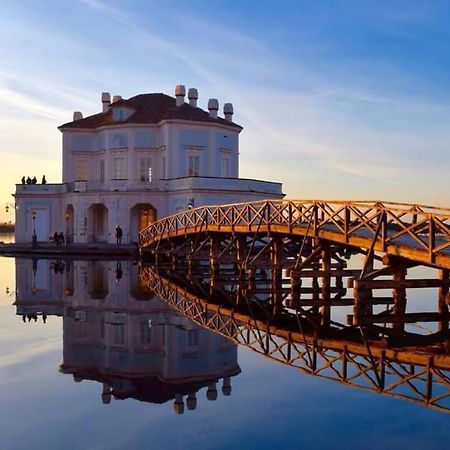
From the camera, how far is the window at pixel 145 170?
45.9 m

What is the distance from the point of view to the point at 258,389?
938cm

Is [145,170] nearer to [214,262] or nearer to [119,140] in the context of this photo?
[119,140]

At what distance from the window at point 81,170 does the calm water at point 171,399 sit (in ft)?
119

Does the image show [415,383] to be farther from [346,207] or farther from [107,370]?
[346,207]

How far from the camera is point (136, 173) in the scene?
46031 millimetres

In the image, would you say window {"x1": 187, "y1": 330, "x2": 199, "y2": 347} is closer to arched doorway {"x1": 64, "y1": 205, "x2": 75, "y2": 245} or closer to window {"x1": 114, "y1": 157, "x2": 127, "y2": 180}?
window {"x1": 114, "y1": 157, "x2": 127, "y2": 180}

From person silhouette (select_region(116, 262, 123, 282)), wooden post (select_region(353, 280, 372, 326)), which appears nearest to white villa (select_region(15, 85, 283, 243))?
person silhouette (select_region(116, 262, 123, 282))

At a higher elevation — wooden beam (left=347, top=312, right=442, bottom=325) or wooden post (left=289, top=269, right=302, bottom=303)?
wooden post (left=289, top=269, right=302, bottom=303)

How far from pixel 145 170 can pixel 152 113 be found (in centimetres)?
454

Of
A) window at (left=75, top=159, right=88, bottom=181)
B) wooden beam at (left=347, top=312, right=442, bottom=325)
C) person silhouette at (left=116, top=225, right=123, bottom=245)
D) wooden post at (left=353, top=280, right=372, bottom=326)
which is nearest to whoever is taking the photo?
wooden beam at (left=347, top=312, right=442, bottom=325)

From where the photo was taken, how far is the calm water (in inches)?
289

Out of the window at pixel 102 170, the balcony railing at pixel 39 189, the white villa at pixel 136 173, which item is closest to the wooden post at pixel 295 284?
the white villa at pixel 136 173

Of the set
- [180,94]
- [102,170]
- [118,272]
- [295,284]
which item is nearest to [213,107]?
[180,94]

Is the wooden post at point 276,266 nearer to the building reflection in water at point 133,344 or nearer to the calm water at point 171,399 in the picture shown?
the building reflection in water at point 133,344
